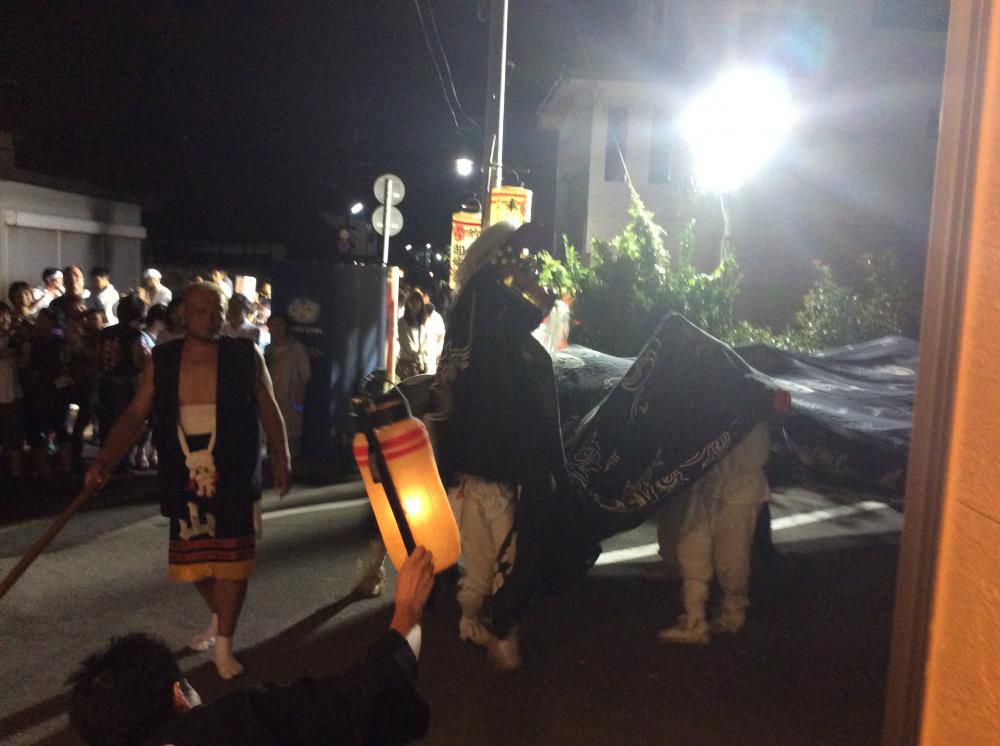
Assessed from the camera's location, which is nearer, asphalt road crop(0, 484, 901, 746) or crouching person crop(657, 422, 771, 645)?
asphalt road crop(0, 484, 901, 746)

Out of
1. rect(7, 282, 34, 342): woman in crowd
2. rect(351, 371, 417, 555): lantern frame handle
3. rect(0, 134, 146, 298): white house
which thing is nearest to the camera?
rect(351, 371, 417, 555): lantern frame handle

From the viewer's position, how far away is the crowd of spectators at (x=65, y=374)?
8.97 metres

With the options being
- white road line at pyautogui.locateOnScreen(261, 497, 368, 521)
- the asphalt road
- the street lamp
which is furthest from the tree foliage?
the asphalt road

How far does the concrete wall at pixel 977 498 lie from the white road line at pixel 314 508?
21.6ft

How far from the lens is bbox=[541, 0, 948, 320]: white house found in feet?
59.4

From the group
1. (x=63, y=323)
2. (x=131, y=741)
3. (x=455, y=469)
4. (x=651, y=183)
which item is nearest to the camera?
(x=131, y=741)

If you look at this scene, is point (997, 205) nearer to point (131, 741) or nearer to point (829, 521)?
point (131, 741)

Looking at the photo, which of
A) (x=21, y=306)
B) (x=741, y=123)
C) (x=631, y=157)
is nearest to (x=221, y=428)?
(x=21, y=306)

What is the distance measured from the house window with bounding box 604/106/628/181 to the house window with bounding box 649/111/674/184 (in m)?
0.64

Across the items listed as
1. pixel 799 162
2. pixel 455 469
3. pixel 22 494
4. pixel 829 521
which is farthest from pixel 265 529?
pixel 799 162

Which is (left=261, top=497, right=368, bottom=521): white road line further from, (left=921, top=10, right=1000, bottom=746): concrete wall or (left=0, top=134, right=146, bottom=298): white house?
(left=0, top=134, right=146, bottom=298): white house

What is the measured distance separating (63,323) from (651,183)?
15.0 meters

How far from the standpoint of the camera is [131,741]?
A: 1.97 metres

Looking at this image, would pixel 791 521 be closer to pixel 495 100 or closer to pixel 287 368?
pixel 287 368
